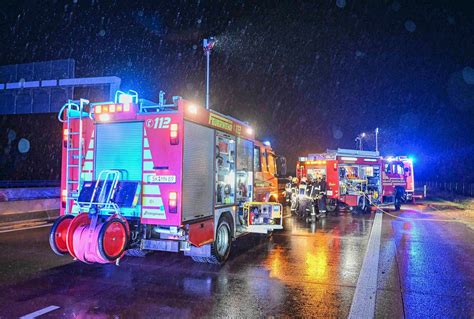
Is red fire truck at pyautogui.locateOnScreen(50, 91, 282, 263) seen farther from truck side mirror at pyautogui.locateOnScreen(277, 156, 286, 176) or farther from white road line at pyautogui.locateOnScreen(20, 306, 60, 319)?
truck side mirror at pyautogui.locateOnScreen(277, 156, 286, 176)

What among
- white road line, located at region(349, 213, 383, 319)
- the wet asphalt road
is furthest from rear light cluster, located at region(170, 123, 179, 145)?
white road line, located at region(349, 213, 383, 319)

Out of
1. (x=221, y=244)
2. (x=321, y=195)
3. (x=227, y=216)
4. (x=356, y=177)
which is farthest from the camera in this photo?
(x=356, y=177)

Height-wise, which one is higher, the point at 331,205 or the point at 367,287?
the point at 331,205

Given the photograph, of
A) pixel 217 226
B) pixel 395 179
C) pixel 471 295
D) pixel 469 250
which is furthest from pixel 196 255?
pixel 395 179

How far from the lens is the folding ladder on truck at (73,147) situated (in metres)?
7.17

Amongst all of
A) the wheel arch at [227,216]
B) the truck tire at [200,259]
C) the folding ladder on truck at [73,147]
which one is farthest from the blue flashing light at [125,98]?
the truck tire at [200,259]

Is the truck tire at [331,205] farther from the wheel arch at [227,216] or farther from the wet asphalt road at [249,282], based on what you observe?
the wheel arch at [227,216]

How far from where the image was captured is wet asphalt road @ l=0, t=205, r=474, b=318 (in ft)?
16.7

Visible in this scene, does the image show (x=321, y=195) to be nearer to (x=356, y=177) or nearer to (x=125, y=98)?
(x=356, y=177)

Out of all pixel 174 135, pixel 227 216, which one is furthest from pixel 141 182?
pixel 227 216

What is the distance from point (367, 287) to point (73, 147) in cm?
593

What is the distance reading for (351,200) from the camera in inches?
736

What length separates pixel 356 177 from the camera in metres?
20.0

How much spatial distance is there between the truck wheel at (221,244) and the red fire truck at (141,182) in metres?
0.02
